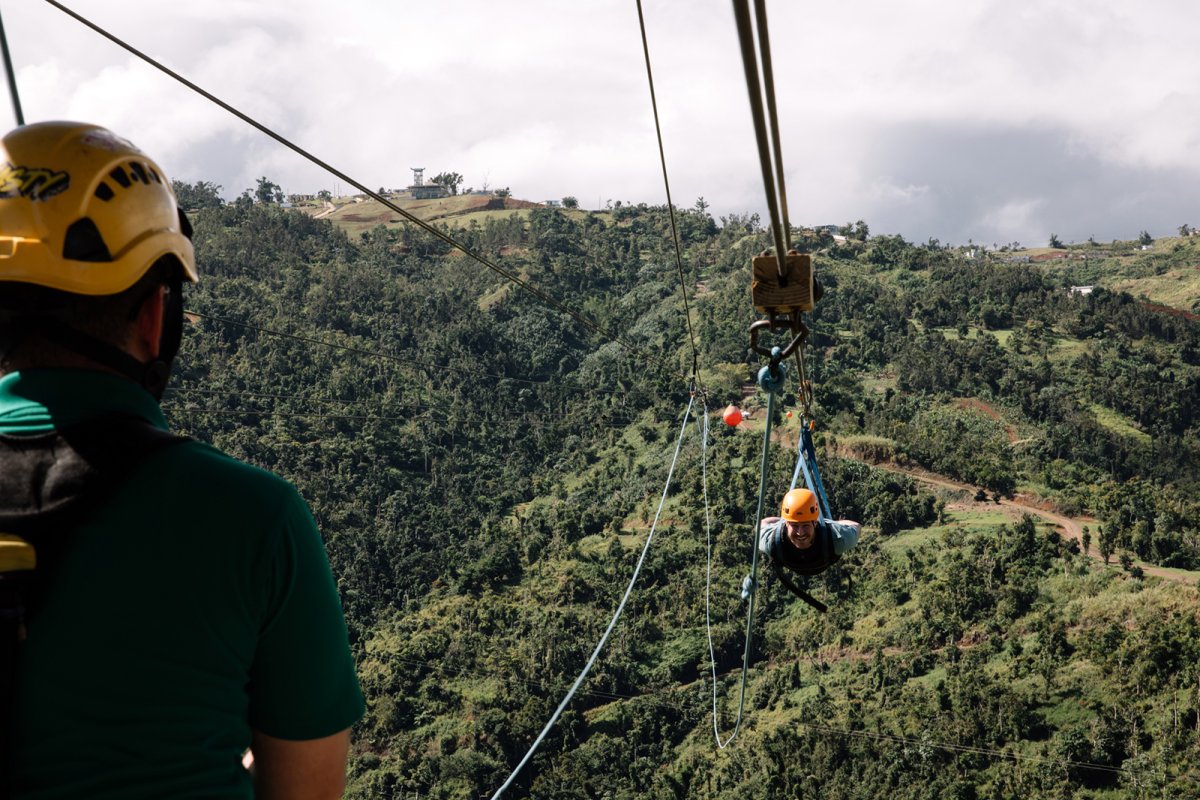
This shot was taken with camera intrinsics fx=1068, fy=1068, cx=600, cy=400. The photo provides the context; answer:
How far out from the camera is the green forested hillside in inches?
968

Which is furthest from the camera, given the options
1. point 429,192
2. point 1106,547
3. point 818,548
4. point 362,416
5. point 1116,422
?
point 429,192

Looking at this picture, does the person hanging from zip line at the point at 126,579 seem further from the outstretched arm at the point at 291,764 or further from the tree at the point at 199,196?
the tree at the point at 199,196

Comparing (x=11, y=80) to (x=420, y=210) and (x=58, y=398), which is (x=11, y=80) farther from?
(x=420, y=210)

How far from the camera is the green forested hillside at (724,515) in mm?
24578

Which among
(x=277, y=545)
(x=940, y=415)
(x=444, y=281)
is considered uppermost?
(x=444, y=281)

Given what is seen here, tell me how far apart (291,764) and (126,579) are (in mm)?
285

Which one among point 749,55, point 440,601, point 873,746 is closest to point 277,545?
point 749,55

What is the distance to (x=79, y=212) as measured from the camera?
3.93 feet

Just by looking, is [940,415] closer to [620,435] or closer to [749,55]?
[620,435]

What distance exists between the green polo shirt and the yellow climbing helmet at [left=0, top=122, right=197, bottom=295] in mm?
133

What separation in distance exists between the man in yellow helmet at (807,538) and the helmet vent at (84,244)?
6808 millimetres

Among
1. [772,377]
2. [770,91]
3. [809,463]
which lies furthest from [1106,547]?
[770,91]

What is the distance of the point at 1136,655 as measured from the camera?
23.8 metres

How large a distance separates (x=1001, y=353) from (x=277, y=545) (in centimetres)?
4514
